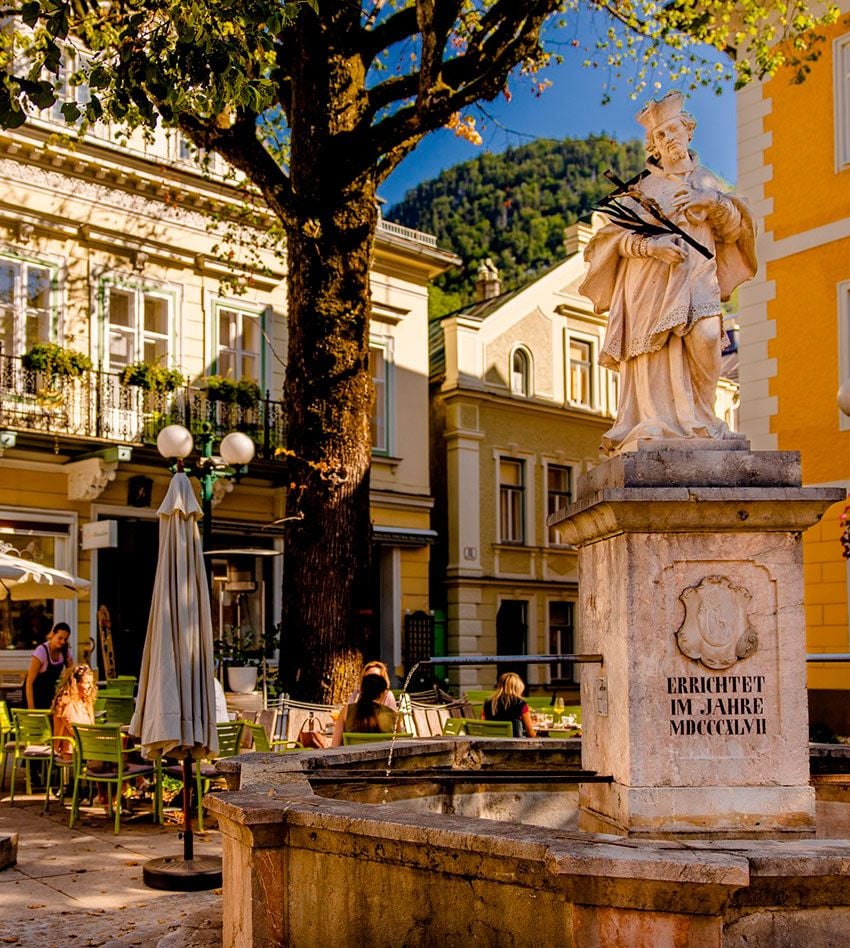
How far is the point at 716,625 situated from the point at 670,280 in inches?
60.6

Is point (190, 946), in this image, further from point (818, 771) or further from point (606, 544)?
point (818, 771)

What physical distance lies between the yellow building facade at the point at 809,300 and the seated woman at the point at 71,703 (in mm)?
8680

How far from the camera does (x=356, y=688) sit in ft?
41.9

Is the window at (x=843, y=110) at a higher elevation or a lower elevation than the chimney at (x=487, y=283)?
lower

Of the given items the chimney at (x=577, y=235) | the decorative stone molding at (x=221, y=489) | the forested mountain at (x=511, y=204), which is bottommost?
the decorative stone molding at (x=221, y=489)

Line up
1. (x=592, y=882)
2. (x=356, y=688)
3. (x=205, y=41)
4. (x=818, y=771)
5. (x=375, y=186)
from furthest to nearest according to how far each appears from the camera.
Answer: (x=375, y=186) → (x=356, y=688) → (x=205, y=41) → (x=818, y=771) → (x=592, y=882)

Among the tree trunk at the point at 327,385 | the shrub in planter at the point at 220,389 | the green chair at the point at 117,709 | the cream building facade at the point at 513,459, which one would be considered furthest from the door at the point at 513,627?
the tree trunk at the point at 327,385

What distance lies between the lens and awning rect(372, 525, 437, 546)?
84.8 feet

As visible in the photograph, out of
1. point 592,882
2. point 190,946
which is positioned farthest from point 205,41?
point 592,882

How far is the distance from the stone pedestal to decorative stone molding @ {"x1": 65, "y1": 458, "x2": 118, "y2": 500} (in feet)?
53.5

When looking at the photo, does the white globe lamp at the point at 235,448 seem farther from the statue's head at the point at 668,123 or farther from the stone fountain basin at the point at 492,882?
the stone fountain basin at the point at 492,882

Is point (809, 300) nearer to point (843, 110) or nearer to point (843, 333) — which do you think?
point (843, 333)

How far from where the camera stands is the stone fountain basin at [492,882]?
350 cm

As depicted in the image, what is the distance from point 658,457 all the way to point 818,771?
7.66 ft
